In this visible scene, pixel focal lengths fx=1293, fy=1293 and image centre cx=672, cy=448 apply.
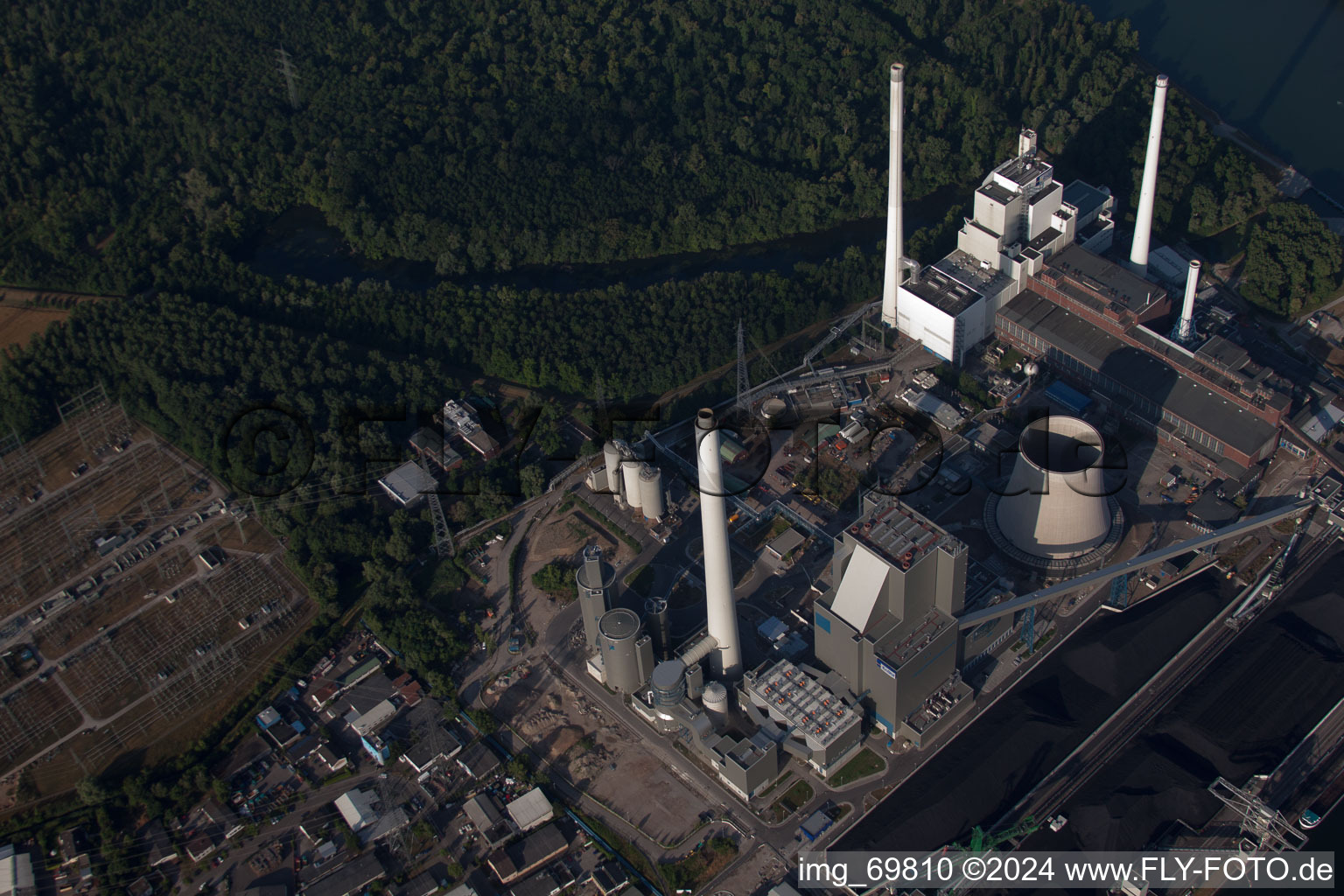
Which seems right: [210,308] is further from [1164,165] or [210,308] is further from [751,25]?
[1164,165]

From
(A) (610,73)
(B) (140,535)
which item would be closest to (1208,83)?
(A) (610,73)

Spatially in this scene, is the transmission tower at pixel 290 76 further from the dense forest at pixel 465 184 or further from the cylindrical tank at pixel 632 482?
the cylindrical tank at pixel 632 482

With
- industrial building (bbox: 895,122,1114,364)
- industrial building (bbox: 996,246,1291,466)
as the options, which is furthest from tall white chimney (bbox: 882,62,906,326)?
industrial building (bbox: 996,246,1291,466)

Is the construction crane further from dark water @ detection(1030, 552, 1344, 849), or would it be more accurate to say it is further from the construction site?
the construction site

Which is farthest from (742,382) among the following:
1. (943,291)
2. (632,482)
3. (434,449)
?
(434,449)

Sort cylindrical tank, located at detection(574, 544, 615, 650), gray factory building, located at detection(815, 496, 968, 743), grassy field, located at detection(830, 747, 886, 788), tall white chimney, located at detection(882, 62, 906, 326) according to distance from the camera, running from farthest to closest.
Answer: tall white chimney, located at detection(882, 62, 906, 326) < cylindrical tank, located at detection(574, 544, 615, 650) < grassy field, located at detection(830, 747, 886, 788) < gray factory building, located at detection(815, 496, 968, 743)

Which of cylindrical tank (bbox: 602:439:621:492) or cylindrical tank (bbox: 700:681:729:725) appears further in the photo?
cylindrical tank (bbox: 602:439:621:492)

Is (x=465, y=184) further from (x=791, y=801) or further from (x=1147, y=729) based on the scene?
(x=1147, y=729)
